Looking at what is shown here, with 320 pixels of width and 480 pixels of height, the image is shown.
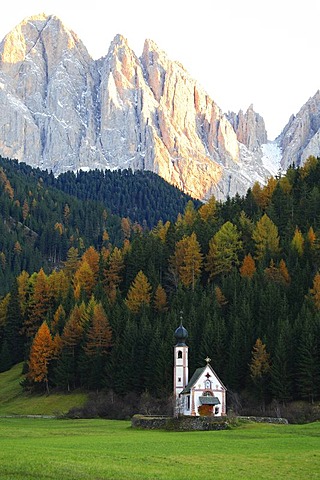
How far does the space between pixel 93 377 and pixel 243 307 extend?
20.8 meters

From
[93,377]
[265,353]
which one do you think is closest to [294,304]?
[265,353]

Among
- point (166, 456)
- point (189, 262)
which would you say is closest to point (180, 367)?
point (189, 262)

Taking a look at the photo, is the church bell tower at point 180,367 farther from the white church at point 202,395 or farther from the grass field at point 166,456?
the grass field at point 166,456

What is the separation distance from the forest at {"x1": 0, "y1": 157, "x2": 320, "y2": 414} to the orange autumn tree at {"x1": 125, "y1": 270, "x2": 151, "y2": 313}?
0.51ft

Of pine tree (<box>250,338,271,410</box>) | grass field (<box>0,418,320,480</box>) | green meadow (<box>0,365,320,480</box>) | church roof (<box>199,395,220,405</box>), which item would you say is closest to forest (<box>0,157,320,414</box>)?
pine tree (<box>250,338,271,410</box>)

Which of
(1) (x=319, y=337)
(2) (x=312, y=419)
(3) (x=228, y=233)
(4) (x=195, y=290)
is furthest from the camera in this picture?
(3) (x=228, y=233)

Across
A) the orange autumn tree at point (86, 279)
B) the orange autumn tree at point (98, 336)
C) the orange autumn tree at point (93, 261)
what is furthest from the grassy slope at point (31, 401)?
the orange autumn tree at point (93, 261)

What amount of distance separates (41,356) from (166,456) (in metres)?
65.1

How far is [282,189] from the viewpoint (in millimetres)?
139000

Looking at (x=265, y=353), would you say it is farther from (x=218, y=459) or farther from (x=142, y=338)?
(x=218, y=459)

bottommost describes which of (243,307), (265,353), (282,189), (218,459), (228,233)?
(218,459)

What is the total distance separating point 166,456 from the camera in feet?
125

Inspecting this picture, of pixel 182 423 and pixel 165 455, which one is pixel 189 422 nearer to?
pixel 182 423

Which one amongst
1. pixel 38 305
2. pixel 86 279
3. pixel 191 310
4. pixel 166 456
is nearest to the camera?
pixel 166 456
